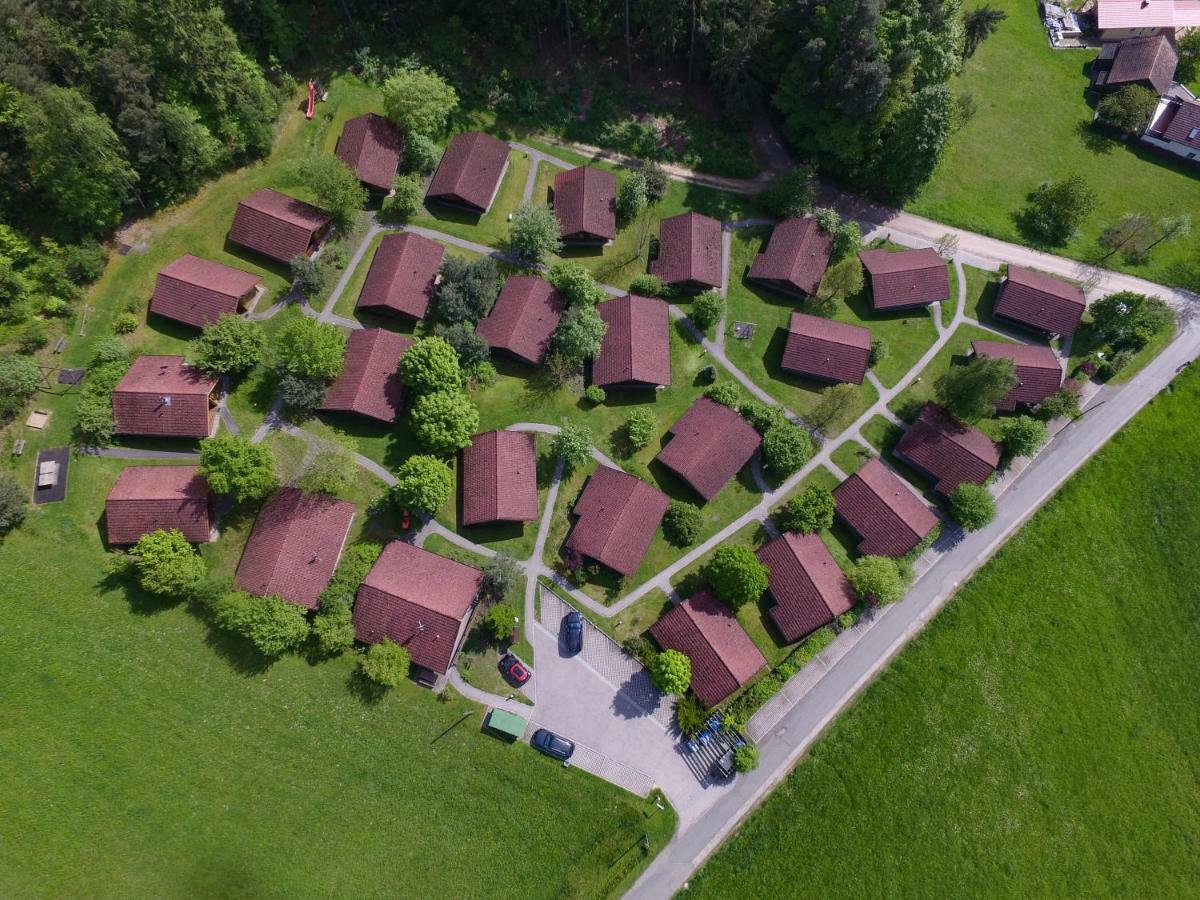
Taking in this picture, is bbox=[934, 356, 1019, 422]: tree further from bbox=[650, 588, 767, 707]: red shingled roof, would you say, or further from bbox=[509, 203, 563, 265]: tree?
bbox=[509, 203, 563, 265]: tree

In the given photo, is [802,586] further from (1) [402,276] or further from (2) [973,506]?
(1) [402,276]

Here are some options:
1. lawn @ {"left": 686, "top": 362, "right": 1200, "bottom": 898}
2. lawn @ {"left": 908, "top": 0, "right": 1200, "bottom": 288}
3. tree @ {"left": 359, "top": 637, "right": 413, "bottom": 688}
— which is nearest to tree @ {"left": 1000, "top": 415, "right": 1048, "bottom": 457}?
lawn @ {"left": 686, "top": 362, "right": 1200, "bottom": 898}

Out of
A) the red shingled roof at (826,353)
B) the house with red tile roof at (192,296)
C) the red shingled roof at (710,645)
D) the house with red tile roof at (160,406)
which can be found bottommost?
the house with red tile roof at (160,406)

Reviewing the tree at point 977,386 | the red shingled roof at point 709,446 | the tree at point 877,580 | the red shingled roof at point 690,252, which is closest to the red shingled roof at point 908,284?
the tree at point 977,386

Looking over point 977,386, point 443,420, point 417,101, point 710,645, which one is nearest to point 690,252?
point 977,386

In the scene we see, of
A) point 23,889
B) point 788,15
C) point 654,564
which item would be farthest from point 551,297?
point 23,889

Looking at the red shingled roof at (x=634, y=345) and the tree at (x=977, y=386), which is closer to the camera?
the tree at (x=977, y=386)

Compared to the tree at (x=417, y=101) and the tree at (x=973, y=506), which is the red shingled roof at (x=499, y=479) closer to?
the tree at (x=417, y=101)

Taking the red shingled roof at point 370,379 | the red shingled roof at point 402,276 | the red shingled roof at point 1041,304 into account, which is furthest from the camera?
the red shingled roof at point 1041,304
